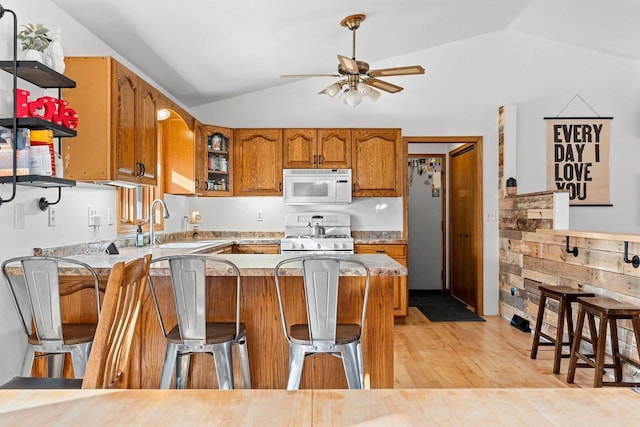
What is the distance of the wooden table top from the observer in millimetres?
825

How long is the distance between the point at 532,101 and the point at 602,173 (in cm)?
110

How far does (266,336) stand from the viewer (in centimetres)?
244

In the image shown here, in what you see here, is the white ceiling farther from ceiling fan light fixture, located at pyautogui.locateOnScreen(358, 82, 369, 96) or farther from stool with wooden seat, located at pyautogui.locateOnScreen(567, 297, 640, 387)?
stool with wooden seat, located at pyautogui.locateOnScreen(567, 297, 640, 387)

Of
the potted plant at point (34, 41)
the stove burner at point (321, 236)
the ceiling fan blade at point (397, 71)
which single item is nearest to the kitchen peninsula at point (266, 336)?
the potted plant at point (34, 41)

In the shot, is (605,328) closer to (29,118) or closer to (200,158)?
(29,118)

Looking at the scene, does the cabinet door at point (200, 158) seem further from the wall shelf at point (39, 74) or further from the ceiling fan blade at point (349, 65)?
the wall shelf at point (39, 74)

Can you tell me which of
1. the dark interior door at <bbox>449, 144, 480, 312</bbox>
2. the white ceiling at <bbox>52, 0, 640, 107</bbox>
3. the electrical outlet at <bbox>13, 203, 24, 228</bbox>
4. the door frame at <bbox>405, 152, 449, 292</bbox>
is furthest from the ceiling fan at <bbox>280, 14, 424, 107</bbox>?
the door frame at <bbox>405, 152, 449, 292</bbox>

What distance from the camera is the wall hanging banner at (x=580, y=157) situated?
5.06 meters

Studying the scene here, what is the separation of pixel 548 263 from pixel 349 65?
2.47m

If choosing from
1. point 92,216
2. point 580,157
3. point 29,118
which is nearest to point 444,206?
point 580,157

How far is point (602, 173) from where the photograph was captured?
507cm

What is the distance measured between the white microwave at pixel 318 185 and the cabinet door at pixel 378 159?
190mm

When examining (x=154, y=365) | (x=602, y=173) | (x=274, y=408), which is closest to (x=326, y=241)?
(x=154, y=365)

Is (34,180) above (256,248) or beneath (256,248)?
above
